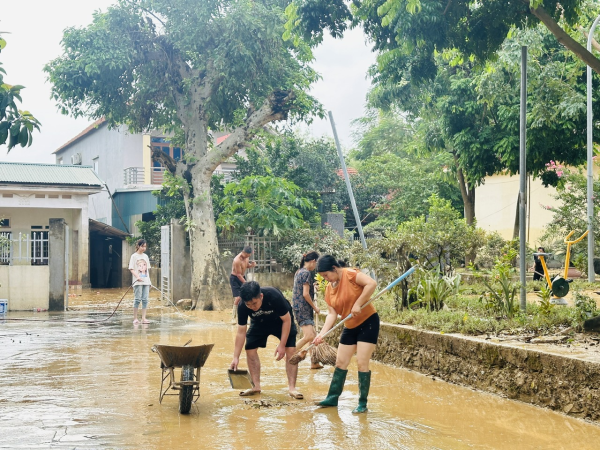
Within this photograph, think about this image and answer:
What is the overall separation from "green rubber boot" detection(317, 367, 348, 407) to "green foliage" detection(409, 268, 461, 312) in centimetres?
400

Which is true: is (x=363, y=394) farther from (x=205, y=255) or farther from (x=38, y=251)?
(x=38, y=251)

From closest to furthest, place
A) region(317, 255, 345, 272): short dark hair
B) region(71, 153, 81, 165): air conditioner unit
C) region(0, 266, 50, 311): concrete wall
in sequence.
A: region(317, 255, 345, 272): short dark hair
region(0, 266, 50, 311): concrete wall
region(71, 153, 81, 165): air conditioner unit

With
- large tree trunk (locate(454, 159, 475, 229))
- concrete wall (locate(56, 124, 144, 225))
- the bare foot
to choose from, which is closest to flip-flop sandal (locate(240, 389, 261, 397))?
the bare foot

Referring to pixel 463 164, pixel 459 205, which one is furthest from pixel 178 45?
pixel 459 205

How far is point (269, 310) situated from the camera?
26.0ft

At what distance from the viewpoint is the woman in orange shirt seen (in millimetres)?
7281

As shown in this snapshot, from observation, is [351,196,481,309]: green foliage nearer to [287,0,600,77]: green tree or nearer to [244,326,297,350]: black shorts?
[287,0,600,77]: green tree

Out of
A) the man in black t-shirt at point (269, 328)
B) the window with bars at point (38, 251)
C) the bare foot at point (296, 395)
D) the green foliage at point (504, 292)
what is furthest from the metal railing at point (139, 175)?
the bare foot at point (296, 395)

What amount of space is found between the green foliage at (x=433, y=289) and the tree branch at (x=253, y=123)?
988 centimetres

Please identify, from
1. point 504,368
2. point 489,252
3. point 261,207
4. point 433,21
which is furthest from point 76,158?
point 504,368

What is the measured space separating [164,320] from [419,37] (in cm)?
959

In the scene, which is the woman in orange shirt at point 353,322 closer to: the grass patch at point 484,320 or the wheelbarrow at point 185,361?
the wheelbarrow at point 185,361

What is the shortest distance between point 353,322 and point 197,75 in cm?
1467

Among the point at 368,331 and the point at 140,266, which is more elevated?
the point at 140,266
